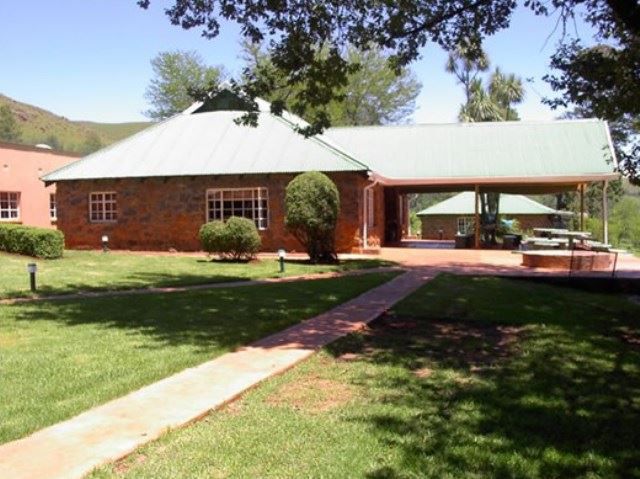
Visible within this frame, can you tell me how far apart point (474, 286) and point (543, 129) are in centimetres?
1595

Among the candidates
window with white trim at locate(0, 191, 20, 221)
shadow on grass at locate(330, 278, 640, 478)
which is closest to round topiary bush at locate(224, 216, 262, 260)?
shadow on grass at locate(330, 278, 640, 478)

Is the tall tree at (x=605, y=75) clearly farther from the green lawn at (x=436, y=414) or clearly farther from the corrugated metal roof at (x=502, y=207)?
the corrugated metal roof at (x=502, y=207)

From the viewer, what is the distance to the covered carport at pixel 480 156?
2306 cm

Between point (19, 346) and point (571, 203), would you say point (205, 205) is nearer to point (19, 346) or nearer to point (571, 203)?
point (19, 346)

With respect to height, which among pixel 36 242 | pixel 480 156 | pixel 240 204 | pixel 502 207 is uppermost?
pixel 480 156

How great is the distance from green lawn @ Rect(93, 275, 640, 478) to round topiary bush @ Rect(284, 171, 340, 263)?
30.3 ft

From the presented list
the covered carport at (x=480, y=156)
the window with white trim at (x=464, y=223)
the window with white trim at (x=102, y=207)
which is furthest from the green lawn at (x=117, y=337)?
the window with white trim at (x=464, y=223)

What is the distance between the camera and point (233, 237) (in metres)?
18.2

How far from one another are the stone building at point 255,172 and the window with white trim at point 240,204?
0.12 feet

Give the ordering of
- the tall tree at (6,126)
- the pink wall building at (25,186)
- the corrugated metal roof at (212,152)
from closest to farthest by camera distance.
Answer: the corrugated metal roof at (212,152) → the pink wall building at (25,186) → the tall tree at (6,126)

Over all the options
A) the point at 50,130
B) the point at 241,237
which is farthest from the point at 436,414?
the point at 50,130

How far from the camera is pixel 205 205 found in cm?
2223

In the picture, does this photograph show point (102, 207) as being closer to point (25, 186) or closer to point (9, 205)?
point (9, 205)

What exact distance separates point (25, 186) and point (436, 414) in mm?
29731
